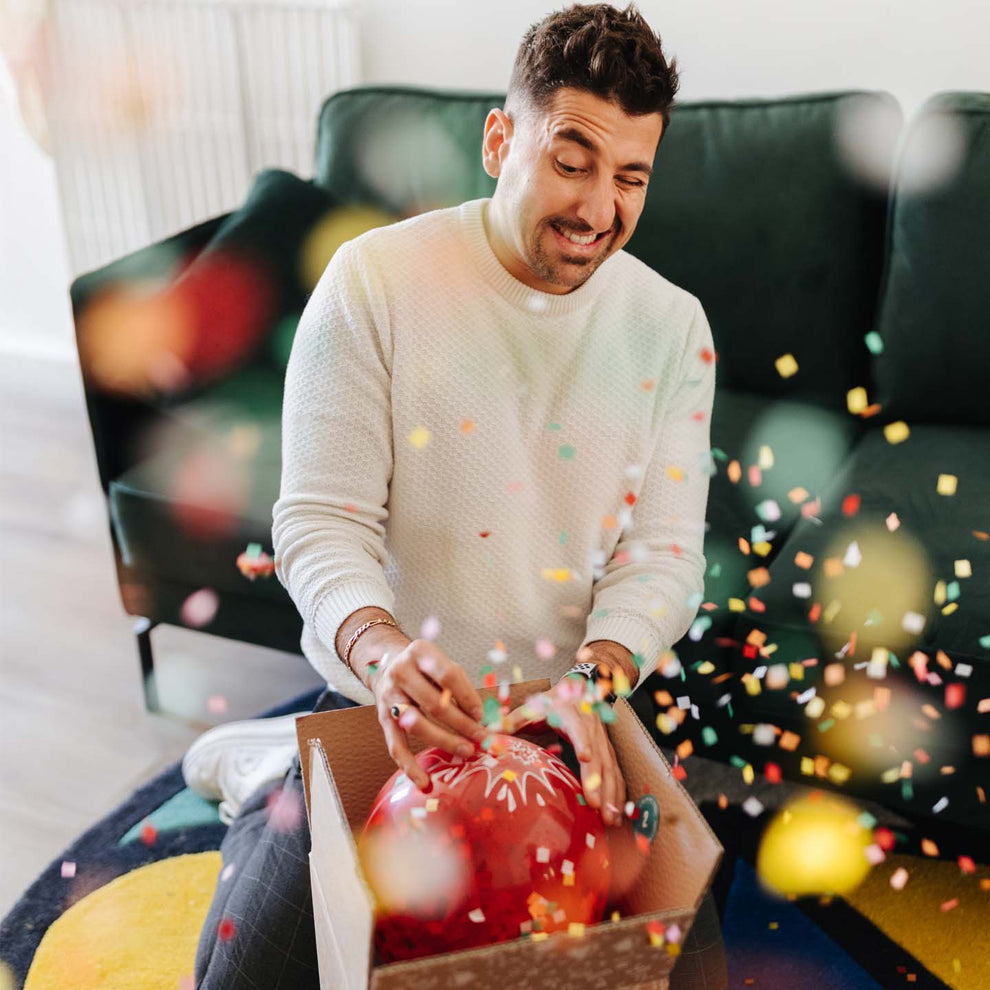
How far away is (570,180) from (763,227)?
98cm

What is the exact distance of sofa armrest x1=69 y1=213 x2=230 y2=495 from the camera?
1877mm

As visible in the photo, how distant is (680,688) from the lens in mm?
1680

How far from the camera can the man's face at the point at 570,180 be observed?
115 cm

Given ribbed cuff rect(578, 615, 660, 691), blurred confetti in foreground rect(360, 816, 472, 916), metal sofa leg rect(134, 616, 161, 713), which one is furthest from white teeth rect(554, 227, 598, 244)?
metal sofa leg rect(134, 616, 161, 713)

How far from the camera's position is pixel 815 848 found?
1785mm

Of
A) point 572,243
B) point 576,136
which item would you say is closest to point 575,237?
point 572,243

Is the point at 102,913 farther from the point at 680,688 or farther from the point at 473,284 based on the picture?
the point at 473,284

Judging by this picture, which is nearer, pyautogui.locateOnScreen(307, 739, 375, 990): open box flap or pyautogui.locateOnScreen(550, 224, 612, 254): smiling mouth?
pyautogui.locateOnScreen(307, 739, 375, 990): open box flap

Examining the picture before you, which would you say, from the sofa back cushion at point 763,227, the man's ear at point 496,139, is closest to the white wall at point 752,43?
the sofa back cushion at point 763,227

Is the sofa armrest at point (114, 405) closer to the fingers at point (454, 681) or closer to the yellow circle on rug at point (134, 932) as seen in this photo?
the yellow circle on rug at point (134, 932)

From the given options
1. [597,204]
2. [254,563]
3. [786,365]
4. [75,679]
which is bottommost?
[75,679]

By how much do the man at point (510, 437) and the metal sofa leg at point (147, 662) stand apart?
0.75 m

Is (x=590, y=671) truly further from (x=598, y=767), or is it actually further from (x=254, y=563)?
(x=254, y=563)

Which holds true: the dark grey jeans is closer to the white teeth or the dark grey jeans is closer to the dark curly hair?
the white teeth
